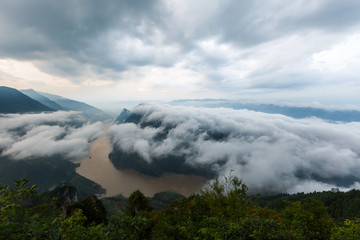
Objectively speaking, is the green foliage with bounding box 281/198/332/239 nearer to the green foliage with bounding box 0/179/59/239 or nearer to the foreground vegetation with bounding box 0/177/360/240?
the foreground vegetation with bounding box 0/177/360/240

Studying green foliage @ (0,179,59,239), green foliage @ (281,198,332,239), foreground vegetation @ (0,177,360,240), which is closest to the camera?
green foliage @ (0,179,59,239)

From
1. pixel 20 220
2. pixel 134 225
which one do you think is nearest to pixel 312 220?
pixel 134 225

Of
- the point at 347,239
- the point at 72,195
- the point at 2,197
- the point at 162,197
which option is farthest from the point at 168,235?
the point at 162,197

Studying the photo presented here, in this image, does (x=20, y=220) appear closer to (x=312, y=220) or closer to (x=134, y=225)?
(x=134, y=225)

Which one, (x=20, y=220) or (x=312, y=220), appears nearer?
(x=20, y=220)

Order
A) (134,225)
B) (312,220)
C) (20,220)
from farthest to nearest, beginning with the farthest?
1. (312,220)
2. (134,225)
3. (20,220)

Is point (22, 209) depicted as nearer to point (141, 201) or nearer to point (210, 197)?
point (210, 197)

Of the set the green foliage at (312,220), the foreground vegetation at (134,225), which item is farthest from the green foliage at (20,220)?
the green foliage at (312,220)

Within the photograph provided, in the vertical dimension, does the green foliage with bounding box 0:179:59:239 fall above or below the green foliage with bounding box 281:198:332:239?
above

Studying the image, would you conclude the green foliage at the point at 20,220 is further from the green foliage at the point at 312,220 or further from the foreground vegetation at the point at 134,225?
the green foliage at the point at 312,220

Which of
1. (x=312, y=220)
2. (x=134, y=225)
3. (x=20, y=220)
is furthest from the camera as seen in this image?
(x=312, y=220)

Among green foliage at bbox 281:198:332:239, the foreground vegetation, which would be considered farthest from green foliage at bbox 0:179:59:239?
green foliage at bbox 281:198:332:239
